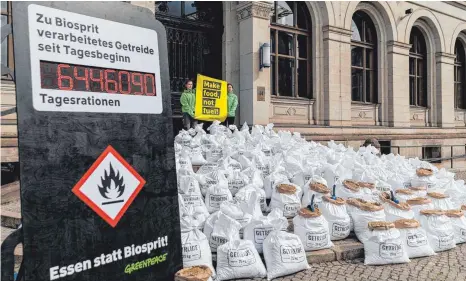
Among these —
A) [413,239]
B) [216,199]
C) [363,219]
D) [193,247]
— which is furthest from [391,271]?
[216,199]

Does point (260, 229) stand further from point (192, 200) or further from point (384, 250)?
point (384, 250)

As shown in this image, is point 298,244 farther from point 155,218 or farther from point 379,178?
point 379,178

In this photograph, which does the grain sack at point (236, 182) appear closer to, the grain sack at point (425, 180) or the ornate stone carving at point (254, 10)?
the grain sack at point (425, 180)

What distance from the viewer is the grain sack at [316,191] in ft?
18.2

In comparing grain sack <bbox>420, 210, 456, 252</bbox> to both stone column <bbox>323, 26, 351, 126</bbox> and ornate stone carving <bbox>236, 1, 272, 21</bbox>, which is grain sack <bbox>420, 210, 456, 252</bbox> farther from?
stone column <bbox>323, 26, 351, 126</bbox>

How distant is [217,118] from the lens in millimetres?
10539

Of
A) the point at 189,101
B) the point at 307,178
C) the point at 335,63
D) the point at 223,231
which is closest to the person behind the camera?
the point at 223,231

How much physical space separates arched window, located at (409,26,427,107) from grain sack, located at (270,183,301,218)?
15555 millimetres

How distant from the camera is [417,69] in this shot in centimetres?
1931

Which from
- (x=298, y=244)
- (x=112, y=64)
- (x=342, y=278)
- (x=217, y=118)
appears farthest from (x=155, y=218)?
(x=217, y=118)

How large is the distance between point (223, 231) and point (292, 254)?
2.65ft

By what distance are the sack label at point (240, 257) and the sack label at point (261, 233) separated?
1.48 ft

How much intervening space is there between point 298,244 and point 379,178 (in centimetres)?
321

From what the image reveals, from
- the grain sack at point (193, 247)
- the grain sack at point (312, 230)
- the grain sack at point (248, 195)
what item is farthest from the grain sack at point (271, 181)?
the grain sack at point (193, 247)
